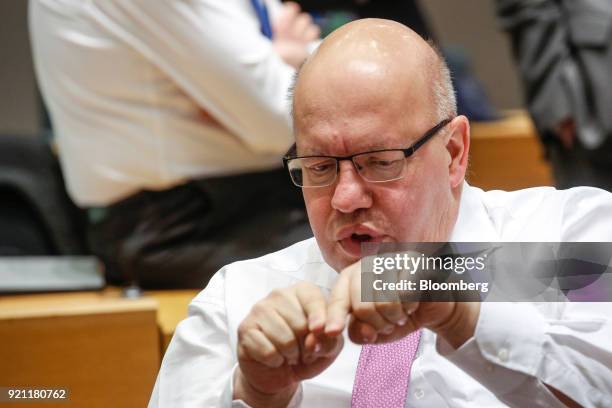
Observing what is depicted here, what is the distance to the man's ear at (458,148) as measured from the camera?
1544 millimetres

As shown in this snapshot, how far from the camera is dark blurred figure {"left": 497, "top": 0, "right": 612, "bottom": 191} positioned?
2854mm

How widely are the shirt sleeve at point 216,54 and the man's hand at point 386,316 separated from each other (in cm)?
118

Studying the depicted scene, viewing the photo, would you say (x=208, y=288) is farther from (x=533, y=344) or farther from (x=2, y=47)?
(x=2, y=47)

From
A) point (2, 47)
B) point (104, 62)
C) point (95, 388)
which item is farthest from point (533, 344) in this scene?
point (2, 47)

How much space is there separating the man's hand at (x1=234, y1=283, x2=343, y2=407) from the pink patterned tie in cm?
19

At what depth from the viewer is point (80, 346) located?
6.63 feet

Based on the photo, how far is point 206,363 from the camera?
1.52m

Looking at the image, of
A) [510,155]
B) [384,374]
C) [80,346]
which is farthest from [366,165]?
[510,155]

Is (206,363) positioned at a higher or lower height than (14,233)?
higher

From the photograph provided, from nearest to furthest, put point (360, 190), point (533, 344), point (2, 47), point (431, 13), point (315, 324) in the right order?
point (315, 324), point (533, 344), point (360, 190), point (2, 47), point (431, 13)

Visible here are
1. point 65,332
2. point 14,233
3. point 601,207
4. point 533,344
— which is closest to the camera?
point 533,344

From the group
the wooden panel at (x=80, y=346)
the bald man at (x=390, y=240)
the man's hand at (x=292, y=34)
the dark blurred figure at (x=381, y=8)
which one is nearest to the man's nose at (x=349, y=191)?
the bald man at (x=390, y=240)

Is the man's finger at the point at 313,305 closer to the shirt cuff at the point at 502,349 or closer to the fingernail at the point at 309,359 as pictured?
the fingernail at the point at 309,359

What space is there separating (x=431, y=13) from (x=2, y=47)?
1.74 meters
